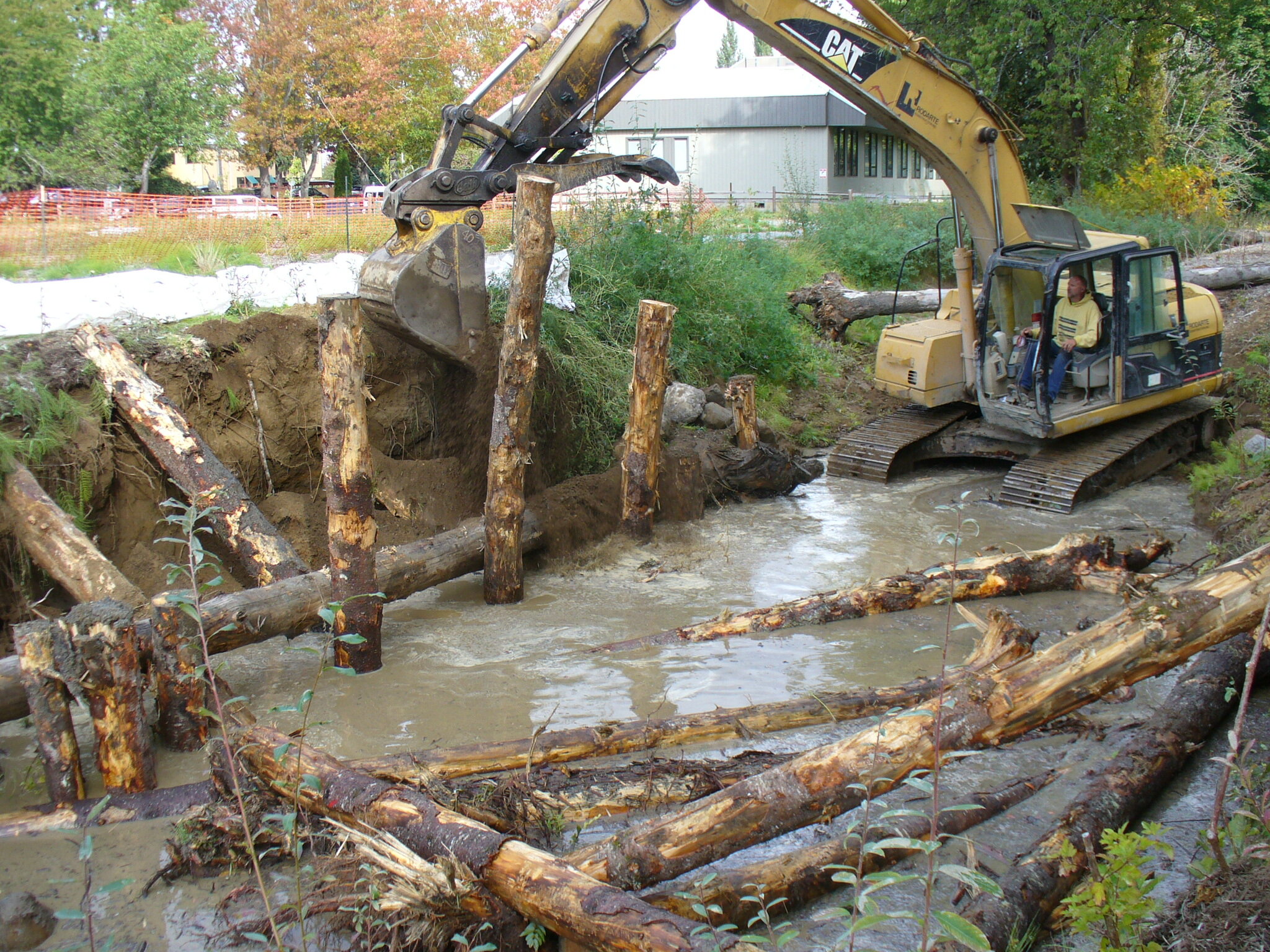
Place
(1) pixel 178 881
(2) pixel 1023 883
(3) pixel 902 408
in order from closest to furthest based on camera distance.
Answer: (2) pixel 1023 883 → (1) pixel 178 881 → (3) pixel 902 408

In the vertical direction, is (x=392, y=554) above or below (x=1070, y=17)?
below

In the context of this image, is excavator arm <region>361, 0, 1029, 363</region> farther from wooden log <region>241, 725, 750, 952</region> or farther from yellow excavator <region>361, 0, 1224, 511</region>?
wooden log <region>241, 725, 750, 952</region>

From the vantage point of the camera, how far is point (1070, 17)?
65.0 ft

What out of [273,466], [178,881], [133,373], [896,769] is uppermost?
[133,373]

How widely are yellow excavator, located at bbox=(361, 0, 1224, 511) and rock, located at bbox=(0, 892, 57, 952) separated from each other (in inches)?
166

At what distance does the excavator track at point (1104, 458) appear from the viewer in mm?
8688

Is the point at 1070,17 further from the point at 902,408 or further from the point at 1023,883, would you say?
the point at 1023,883

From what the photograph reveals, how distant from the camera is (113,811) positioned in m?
4.21

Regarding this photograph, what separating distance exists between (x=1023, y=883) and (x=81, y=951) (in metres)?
3.19

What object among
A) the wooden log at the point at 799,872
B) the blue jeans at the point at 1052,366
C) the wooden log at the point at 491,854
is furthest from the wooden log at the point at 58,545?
the blue jeans at the point at 1052,366

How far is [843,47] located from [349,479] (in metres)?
5.66

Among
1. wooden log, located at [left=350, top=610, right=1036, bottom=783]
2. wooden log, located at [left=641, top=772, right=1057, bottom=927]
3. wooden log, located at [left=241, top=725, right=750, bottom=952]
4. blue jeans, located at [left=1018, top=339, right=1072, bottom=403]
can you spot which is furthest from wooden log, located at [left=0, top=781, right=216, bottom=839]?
blue jeans, located at [left=1018, top=339, right=1072, bottom=403]

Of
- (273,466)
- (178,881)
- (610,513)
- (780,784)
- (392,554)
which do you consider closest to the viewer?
(780,784)

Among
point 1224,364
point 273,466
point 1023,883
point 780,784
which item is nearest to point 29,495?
point 273,466
